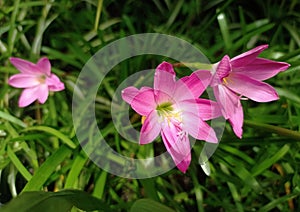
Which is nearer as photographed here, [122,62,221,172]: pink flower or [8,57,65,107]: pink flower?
[122,62,221,172]: pink flower

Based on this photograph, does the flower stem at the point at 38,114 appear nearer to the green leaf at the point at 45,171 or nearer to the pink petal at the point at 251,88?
the green leaf at the point at 45,171

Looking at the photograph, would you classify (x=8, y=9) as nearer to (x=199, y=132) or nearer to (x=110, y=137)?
(x=110, y=137)

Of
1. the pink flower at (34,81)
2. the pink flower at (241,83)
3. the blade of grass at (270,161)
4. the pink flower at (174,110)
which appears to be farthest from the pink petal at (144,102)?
the pink flower at (34,81)

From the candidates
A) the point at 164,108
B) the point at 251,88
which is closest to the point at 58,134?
the point at 164,108

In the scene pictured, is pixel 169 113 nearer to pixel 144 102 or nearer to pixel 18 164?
pixel 144 102

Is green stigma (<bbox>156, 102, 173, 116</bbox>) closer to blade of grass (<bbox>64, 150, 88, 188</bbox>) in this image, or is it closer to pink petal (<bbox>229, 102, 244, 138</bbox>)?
pink petal (<bbox>229, 102, 244, 138</bbox>)

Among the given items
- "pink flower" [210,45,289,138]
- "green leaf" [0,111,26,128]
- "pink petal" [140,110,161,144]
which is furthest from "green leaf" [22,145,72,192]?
"pink flower" [210,45,289,138]

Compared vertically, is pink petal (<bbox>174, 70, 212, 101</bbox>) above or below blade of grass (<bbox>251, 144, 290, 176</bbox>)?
above

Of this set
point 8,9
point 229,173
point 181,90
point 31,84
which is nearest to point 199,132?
point 181,90
